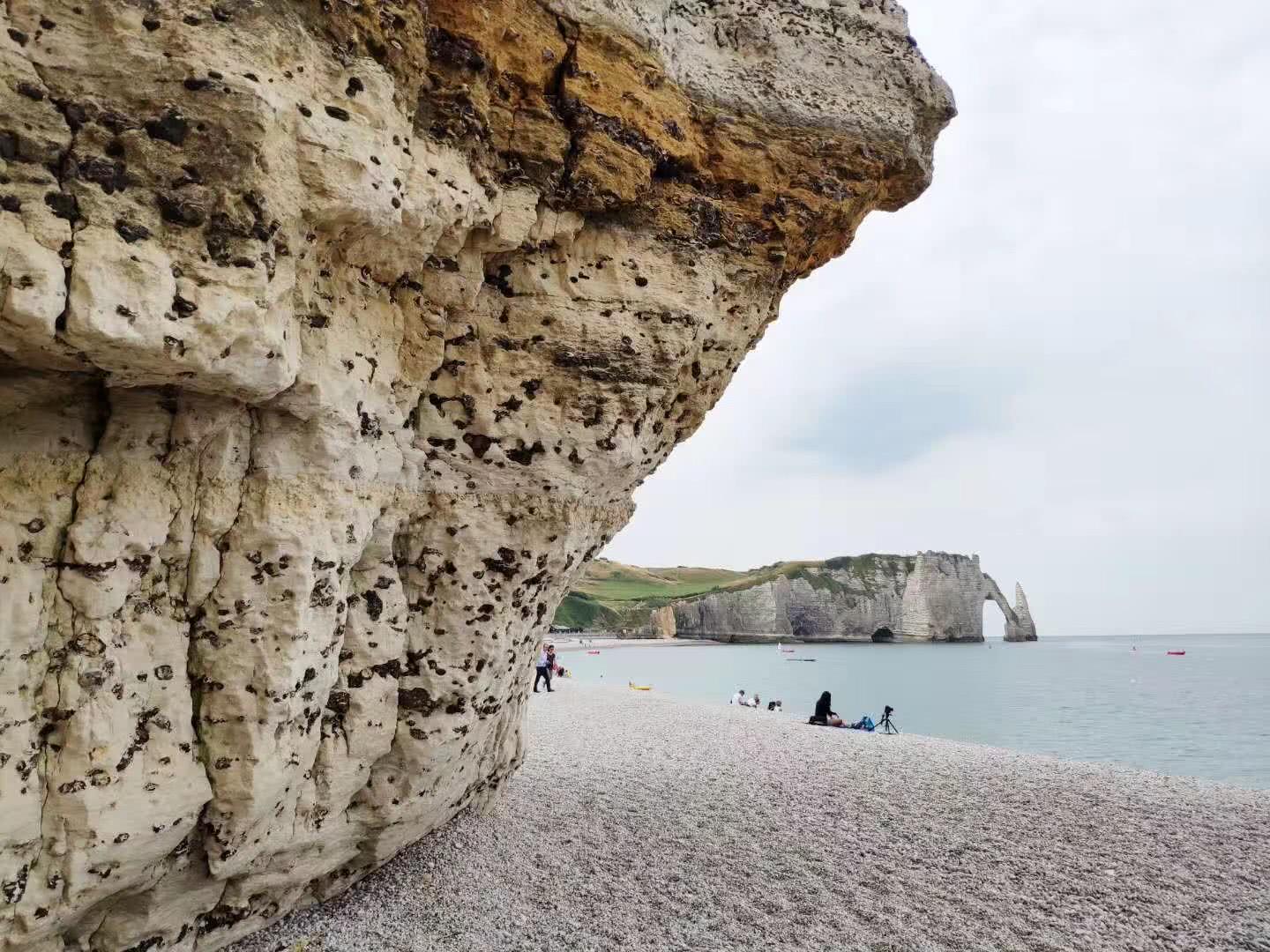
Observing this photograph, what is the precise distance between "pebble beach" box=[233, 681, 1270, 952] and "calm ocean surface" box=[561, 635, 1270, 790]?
10.3m

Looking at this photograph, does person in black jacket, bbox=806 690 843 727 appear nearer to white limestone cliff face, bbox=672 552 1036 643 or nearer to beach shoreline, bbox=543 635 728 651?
beach shoreline, bbox=543 635 728 651

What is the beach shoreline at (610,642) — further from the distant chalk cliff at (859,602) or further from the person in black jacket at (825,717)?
the person in black jacket at (825,717)

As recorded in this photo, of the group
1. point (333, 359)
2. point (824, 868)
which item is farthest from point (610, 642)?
point (333, 359)

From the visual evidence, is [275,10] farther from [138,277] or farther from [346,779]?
[346,779]

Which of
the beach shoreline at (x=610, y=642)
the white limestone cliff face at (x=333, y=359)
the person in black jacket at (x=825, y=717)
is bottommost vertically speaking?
the beach shoreline at (x=610, y=642)

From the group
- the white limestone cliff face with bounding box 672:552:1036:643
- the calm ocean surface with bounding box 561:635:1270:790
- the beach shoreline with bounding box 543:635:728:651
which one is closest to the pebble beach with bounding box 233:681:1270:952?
the calm ocean surface with bounding box 561:635:1270:790

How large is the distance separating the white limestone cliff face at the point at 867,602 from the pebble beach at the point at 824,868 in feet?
264

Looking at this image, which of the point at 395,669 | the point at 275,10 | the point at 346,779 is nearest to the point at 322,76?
the point at 275,10

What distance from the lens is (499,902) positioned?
561 cm

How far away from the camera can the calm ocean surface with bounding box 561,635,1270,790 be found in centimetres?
2052

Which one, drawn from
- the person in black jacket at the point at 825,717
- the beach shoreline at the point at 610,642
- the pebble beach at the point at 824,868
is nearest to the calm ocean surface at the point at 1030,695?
the person in black jacket at the point at 825,717

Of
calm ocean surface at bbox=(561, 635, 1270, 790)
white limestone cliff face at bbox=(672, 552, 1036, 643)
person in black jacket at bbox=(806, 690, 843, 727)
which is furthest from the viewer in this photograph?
white limestone cliff face at bbox=(672, 552, 1036, 643)

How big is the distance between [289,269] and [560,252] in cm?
219

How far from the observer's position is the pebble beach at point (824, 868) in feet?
17.2
